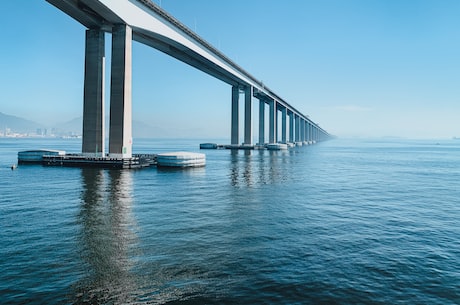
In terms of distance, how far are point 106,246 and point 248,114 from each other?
117 m

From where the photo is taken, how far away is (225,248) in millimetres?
15297

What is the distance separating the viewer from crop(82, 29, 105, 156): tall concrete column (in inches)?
2212

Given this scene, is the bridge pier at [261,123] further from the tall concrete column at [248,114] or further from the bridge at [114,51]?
the bridge at [114,51]

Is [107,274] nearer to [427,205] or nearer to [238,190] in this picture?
[238,190]

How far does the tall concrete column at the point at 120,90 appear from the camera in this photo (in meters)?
52.6

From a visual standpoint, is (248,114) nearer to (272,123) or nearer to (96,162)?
(272,123)

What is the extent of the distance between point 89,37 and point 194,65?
40.5m

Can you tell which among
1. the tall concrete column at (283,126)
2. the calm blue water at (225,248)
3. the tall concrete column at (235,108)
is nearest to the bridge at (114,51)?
the calm blue water at (225,248)

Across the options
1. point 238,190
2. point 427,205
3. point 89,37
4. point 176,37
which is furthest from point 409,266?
point 176,37

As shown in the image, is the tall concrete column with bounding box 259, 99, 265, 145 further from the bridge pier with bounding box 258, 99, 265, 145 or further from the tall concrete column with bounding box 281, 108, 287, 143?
the tall concrete column with bounding box 281, 108, 287, 143

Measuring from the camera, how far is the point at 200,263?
13.3 metres

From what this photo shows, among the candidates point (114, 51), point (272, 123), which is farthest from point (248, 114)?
point (114, 51)

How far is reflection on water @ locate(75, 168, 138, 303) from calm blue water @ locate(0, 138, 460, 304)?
Answer: 58 millimetres

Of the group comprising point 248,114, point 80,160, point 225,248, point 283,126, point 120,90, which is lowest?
point 225,248
